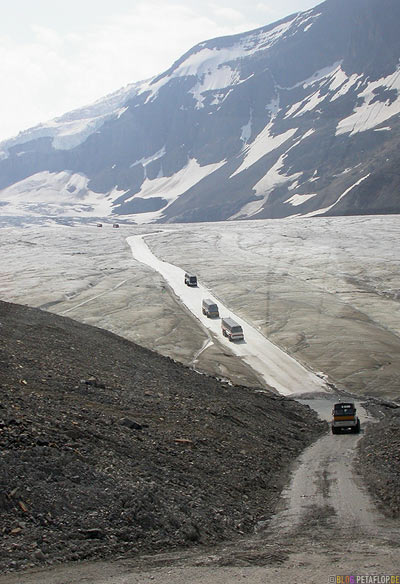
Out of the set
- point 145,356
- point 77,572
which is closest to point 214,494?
point 77,572

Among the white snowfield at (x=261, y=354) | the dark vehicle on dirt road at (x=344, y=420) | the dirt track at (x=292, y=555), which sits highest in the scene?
the white snowfield at (x=261, y=354)

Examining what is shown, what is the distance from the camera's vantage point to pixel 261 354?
64938 mm

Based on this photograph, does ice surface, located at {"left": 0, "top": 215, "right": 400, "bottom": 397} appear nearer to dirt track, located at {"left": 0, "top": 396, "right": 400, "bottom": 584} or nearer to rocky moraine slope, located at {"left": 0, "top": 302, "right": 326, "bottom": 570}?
rocky moraine slope, located at {"left": 0, "top": 302, "right": 326, "bottom": 570}

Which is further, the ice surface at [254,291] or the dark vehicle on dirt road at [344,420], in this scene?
the ice surface at [254,291]

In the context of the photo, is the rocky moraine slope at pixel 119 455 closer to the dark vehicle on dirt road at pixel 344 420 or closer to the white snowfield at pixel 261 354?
the dark vehicle on dirt road at pixel 344 420

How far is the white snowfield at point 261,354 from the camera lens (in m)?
54.9

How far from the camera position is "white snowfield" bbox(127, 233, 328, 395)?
54.9 m

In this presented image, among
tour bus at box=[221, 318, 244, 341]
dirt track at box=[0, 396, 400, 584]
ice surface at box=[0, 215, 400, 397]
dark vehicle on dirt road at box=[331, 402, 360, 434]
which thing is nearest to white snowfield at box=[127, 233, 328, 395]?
tour bus at box=[221, 318, 244, 341]

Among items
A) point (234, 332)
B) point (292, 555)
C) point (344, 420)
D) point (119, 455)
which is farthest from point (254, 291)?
point (292, 555)

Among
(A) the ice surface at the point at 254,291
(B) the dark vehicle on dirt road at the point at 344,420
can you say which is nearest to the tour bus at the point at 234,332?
(A) the ice surface at the point at 254,291

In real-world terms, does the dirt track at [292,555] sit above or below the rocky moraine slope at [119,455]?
below

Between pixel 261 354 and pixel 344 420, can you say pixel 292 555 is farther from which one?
pixel 261 354

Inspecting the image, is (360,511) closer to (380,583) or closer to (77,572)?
(380,583)

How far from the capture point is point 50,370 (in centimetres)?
3186
